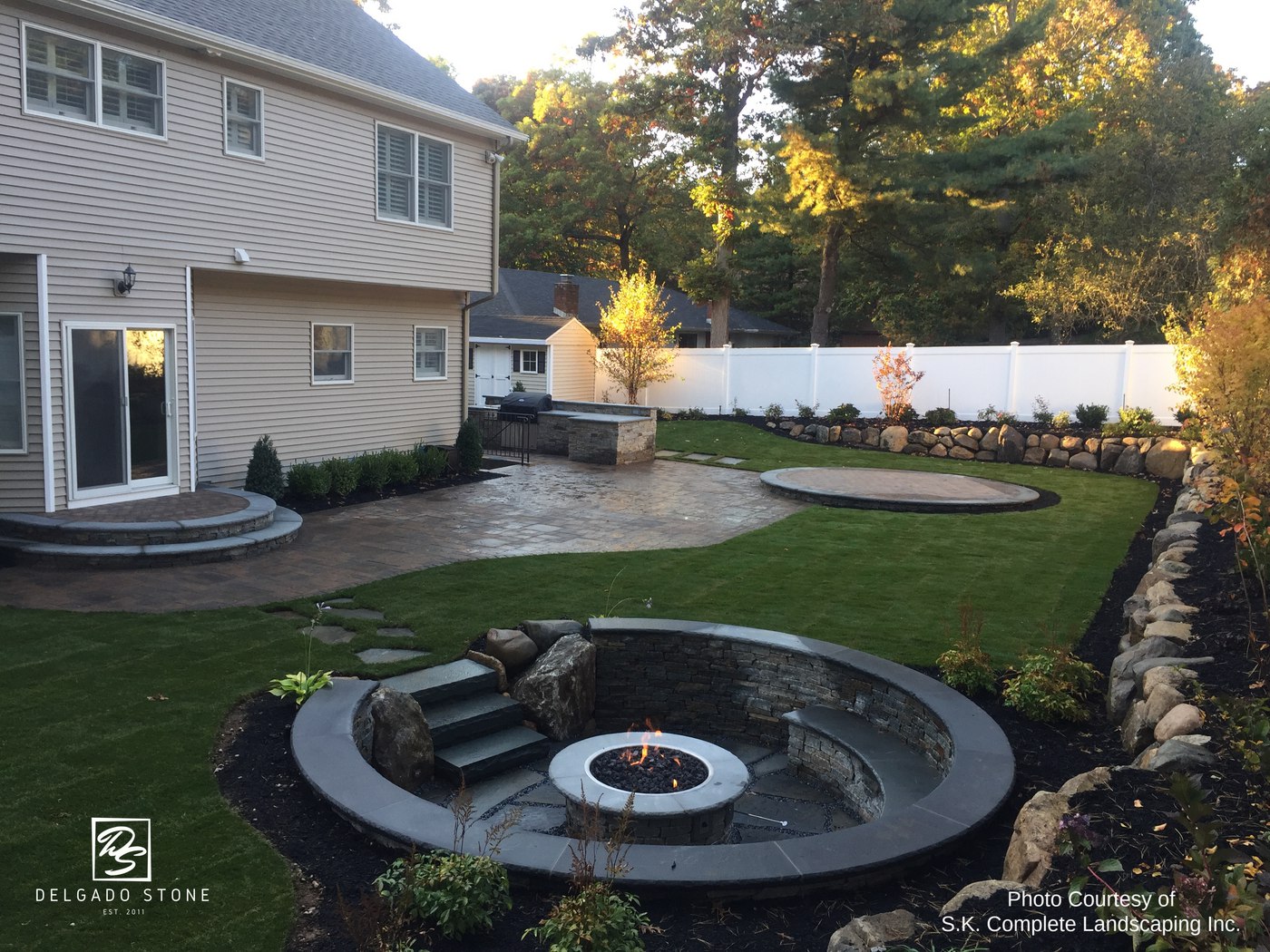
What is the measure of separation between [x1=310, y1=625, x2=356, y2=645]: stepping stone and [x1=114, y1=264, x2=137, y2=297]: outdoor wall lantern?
5249mm

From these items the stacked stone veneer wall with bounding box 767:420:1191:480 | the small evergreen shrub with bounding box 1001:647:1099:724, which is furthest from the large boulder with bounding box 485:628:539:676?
the stacked stone veneer wall with bounding box 767:420:1191:480

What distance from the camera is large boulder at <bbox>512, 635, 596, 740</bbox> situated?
656 cm

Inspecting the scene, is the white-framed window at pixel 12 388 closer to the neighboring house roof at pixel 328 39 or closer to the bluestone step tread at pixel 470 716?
the neighboring house roof at pixel 328 39

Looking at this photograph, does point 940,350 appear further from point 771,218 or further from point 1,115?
point 1,115

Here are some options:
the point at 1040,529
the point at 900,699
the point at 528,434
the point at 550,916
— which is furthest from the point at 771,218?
the point at 550,916

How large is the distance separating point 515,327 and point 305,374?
11523 millimetres

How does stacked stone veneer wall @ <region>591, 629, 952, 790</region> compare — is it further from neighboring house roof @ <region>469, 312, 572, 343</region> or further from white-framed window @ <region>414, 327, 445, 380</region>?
neighboring house roof @ <region>469, 312, 572, 343</region>

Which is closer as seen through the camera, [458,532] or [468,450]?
[458,532]

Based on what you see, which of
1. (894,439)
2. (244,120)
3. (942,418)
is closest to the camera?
(244,120)

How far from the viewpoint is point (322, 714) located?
533 centimetres

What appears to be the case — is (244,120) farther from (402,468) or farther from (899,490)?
(899,490)

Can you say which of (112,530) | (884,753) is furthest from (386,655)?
(112,530)

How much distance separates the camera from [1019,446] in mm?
17484

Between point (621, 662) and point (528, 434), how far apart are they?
11.4m
